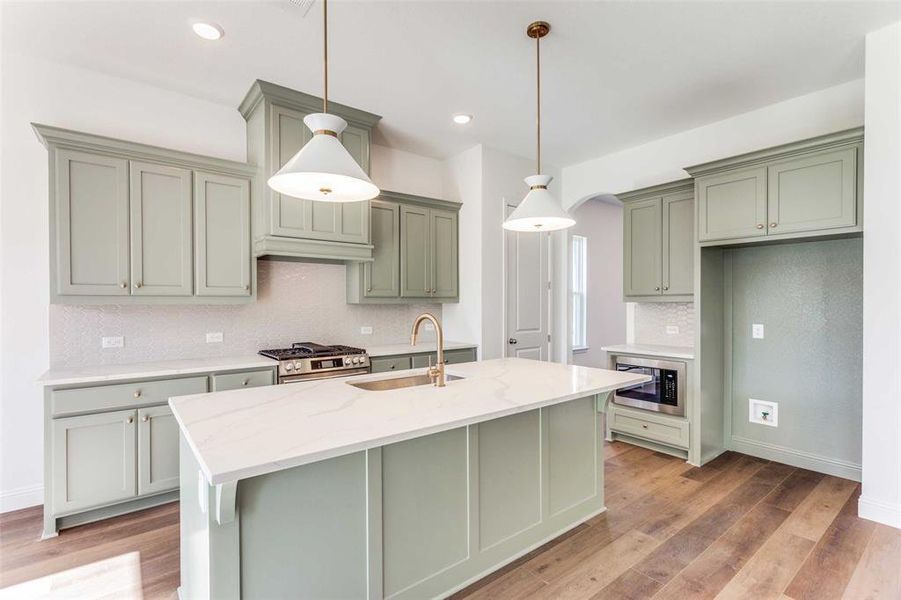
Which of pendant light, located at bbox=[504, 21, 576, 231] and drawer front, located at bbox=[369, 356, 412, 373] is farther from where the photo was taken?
drawer front, located at bbox=[369, 356, 412, 373]

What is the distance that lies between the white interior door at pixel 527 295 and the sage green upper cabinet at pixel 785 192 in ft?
5.44

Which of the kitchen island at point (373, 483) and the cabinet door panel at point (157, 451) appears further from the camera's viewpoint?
the cabinet door panel at point (157, 451)

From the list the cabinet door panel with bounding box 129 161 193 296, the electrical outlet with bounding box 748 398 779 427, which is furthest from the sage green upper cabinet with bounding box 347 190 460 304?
the electrical outlet with bounding box 748 398 779 427

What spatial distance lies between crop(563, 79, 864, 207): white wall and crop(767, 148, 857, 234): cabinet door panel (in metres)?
0.58

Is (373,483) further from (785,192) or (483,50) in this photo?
(785,192)

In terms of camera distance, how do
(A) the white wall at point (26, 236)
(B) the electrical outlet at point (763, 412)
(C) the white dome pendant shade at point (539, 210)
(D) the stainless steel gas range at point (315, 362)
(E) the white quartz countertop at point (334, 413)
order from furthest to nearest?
(B) the electrical outlet at point (763, 412) < (D) the stainless steel gas range at point (315, 362) < (A) the white wall at point (26, 236) < (C) the white dome pendant shade at point (539, 210) < (E) the white quartz countertop at point (334, 413)

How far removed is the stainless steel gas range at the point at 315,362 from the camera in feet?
10.3

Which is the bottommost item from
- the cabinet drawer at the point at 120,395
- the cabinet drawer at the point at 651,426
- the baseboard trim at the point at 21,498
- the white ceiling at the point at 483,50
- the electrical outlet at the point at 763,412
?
the baseboard trim at the point at 21,498

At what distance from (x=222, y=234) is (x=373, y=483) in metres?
2.35

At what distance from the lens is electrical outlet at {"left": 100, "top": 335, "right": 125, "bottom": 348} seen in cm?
294

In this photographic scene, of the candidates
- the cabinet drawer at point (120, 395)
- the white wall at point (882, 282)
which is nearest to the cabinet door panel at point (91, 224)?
the cabinet drawer at point (120, 395)

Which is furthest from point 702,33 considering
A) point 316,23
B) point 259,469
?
point 259,469

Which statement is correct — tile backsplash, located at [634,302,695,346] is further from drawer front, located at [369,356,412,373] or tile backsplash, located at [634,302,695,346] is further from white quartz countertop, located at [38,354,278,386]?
white quartz countertop, located at [38,354,278,386]

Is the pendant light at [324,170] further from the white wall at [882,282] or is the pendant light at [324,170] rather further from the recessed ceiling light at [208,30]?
the white wall at [882,282]
